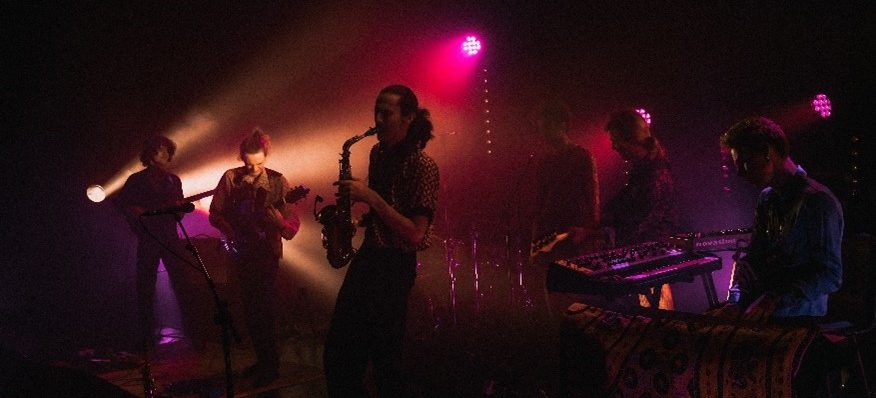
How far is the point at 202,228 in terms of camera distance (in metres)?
9.23

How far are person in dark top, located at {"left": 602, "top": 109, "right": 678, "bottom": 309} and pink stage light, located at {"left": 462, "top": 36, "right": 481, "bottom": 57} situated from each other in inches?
179

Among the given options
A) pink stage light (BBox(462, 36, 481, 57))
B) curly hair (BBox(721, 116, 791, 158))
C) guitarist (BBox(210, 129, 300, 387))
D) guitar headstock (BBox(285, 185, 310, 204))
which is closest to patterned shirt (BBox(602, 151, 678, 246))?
curly hair (BBox(721, 116, 791, 158))

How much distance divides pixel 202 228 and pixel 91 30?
305 centimetres

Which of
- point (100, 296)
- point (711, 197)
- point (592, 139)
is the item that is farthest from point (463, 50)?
point (100, 296)

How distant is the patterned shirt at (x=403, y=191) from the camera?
10.9ft

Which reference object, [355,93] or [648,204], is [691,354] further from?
[355,93]

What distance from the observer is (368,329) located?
3.30 meters

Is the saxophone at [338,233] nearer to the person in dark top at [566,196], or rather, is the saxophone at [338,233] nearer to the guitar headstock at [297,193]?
the guitar headstock at [297,193]

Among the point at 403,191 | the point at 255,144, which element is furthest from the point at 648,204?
the point at 255,144

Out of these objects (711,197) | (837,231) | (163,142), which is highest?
(163,142)

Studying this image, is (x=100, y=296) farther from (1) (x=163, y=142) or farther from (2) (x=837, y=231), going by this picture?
(2) (x=837, y=231)

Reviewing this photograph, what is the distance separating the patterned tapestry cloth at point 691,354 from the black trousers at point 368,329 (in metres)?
1.24

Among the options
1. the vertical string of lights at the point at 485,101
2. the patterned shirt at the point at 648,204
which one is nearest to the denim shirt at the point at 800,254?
the patterned shirt at the point at 648,204

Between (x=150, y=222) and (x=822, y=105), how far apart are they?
7.89 metres
